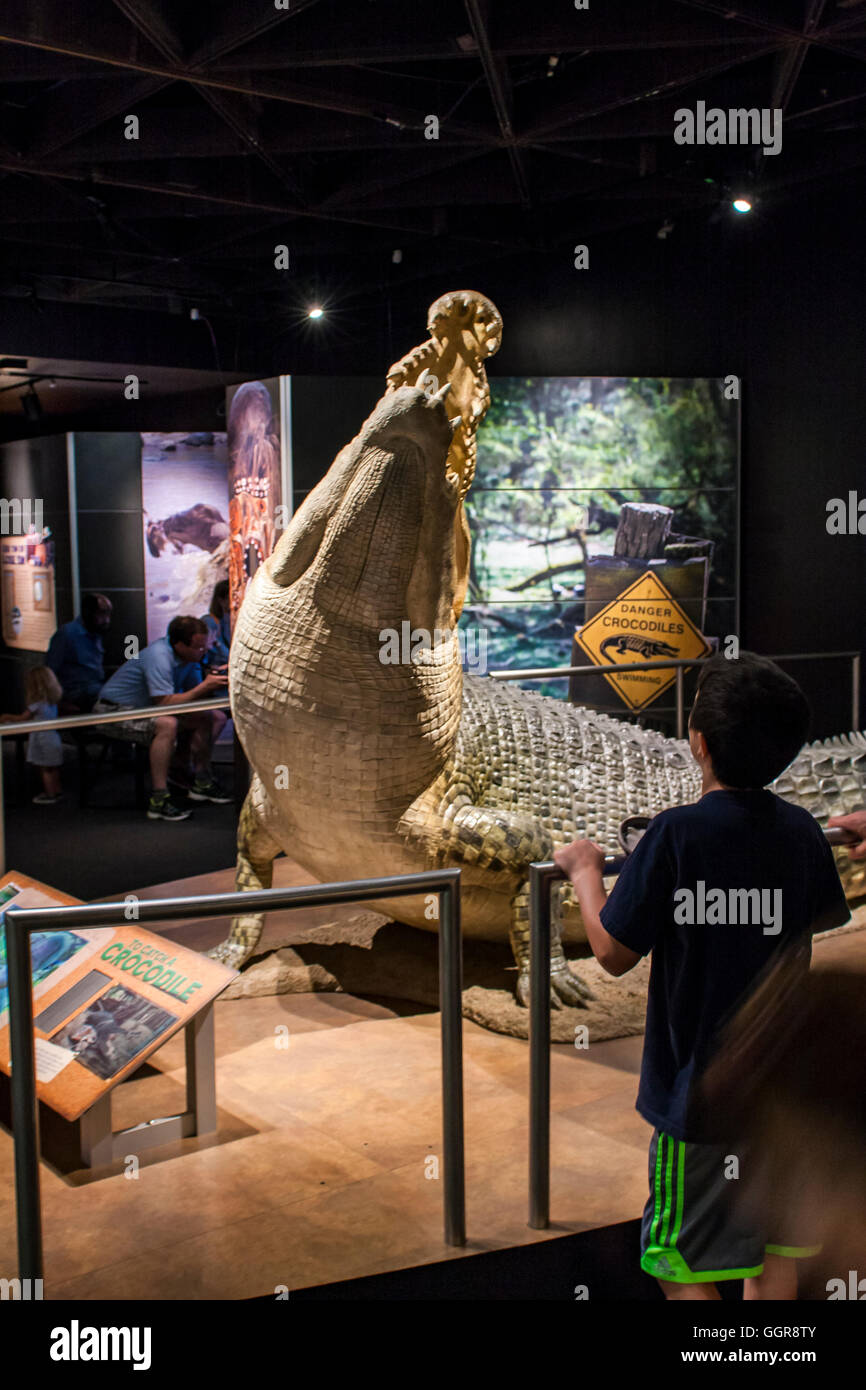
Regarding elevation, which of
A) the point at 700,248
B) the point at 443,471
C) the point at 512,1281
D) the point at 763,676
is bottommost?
the point at 512,1281

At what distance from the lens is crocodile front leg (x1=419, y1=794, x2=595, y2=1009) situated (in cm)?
291

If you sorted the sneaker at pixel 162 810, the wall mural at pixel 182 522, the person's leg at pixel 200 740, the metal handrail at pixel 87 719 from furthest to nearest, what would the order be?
the wall mural at pixel 182 522, the person's leg at pixel 200 740, the sneaker at pixel 162 810, the metal handrail at pixel 87 719

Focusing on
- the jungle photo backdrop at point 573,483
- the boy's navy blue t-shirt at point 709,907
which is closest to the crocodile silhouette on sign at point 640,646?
the jungle photo backdrop at point 573,483

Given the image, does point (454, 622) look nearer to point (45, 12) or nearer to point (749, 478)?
point (45, 12)

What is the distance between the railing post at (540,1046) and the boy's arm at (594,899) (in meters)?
0.10

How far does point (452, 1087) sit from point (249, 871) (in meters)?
1.58

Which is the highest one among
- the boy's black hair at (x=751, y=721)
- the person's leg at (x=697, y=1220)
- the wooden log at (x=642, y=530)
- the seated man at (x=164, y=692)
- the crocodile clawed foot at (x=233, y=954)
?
the wooden log at (x=642, y=530)

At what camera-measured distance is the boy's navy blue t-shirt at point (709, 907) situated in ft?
4.65

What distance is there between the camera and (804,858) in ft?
4.79

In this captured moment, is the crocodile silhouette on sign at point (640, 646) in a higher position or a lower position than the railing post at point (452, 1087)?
higher

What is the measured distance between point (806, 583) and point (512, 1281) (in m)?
5.26

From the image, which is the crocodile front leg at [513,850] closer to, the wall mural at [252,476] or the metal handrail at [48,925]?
the metal handrail at [48,925]

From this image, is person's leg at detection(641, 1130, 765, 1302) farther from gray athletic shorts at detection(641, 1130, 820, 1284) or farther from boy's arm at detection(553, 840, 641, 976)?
boy's arm at detection(553, 840, 641, 976)
